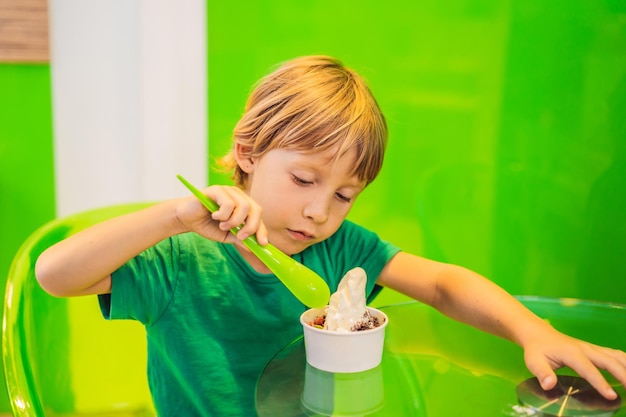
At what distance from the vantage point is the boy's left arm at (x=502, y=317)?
72cm

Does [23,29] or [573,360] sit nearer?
[573,360]

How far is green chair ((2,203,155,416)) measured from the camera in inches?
29.4

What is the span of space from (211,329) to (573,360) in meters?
0.46

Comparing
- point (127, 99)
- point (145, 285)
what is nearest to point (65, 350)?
point (145, 285)

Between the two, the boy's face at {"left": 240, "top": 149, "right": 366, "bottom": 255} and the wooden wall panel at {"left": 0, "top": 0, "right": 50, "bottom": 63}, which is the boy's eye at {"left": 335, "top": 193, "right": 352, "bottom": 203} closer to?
→ the boy's face at {"left": 240, "top": 149, "right": 366, "bottom": 255}

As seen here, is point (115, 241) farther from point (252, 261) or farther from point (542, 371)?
point (542, 371)

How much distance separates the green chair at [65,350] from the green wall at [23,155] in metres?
0.65

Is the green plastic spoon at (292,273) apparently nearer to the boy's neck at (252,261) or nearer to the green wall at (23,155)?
the boy's neck at (252,261)

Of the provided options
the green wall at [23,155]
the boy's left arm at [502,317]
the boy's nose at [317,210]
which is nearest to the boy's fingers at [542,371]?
the boy's left arm at [502,317]

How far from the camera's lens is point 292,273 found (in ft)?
2.48

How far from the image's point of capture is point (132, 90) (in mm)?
1575

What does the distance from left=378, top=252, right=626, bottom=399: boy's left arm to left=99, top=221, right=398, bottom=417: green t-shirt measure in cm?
17

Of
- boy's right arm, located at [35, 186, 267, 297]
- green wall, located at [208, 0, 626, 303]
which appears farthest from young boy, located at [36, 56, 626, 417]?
green wall, located at [208, 0, 626, 303]

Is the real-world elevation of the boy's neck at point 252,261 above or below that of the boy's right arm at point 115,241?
below
